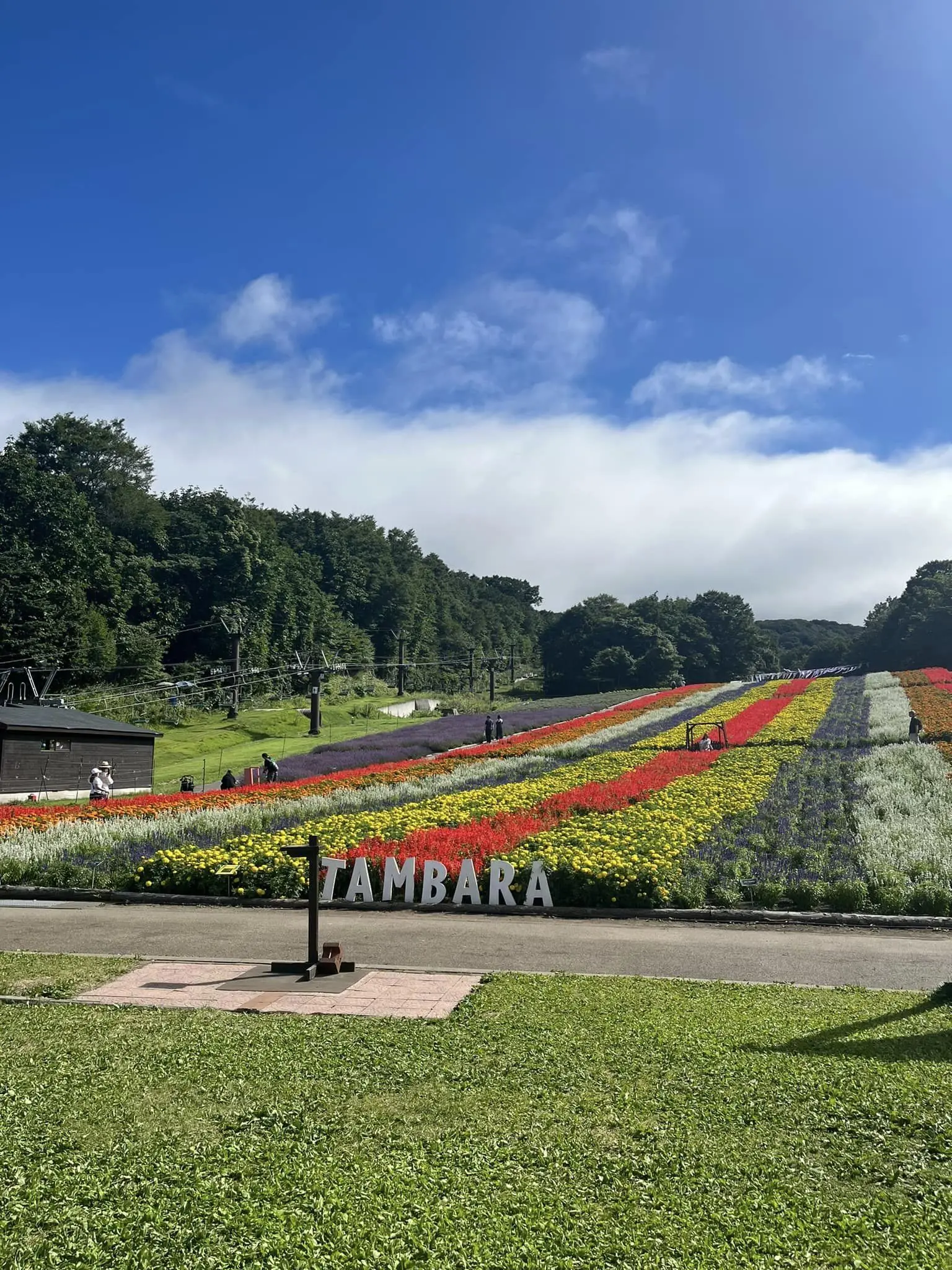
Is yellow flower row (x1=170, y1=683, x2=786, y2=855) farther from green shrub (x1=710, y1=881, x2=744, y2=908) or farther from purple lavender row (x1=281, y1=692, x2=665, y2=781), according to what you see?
purple lavender row (x1=281, y1=692, x2=665, y2=781)

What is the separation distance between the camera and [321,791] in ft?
84.6

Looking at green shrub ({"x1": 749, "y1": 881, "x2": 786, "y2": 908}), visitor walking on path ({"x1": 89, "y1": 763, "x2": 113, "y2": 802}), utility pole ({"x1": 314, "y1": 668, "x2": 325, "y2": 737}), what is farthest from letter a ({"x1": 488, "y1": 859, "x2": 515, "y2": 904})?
utility pole ({"x1": 314, "y1": 668, "x2": 325, "y2": 737})

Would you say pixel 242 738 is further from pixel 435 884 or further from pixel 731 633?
pixel 731 633

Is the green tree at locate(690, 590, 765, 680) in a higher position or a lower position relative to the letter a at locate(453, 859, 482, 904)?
higher

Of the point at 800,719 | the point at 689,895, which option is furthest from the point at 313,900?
the point at 800,719

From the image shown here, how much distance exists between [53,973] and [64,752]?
27.2m

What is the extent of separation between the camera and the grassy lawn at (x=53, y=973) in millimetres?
9164

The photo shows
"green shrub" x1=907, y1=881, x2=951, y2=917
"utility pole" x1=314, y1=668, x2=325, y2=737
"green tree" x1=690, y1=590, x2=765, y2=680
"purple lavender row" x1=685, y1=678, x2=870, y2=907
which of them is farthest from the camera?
"green tree" x1=690, y1=590, x2=765, y2=680

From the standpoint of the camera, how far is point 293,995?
9.13m

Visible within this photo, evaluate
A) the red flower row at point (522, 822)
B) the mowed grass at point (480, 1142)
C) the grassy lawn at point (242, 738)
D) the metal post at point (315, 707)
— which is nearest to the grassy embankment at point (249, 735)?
the grassy lawn at point (242, 738)

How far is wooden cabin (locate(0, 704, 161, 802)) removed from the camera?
3228cm

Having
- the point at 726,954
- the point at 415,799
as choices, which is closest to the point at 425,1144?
the point at 726,954

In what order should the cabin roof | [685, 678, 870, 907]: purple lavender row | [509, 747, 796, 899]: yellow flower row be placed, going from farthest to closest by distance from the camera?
the cabin roof → [685, 678, 870, 907]: purple lavender row → [509, 747, 796, 899]: yellow flower row

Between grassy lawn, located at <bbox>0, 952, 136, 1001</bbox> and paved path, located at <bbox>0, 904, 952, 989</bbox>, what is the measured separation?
802mm
